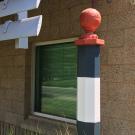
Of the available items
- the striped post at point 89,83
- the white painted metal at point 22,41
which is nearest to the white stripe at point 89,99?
the striped post at point 89,83

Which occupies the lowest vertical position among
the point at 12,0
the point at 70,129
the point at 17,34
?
the point at 70,129

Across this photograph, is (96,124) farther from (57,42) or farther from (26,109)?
(26,109)

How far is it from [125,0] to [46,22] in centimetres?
169

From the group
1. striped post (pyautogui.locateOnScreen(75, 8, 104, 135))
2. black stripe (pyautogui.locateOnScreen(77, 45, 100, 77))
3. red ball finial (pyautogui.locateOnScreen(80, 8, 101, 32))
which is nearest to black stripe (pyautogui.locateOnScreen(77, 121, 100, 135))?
striped post (pyautogui.locateOnScreen(75, 8, 104, 135))

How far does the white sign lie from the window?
155cm

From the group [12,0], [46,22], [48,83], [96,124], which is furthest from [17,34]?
[48,83]

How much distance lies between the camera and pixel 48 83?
5906 millimetres

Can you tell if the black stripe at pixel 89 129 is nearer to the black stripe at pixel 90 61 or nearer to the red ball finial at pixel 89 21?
the black stripe at pixel 90 61

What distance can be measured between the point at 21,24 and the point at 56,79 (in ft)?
7.25

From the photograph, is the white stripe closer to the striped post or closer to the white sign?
the striped post

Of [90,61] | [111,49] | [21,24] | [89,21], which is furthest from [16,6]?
[90,61]

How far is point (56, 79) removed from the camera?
572cm

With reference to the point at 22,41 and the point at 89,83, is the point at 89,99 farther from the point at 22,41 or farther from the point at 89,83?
the point at 22,41

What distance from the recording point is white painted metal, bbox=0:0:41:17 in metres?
3.33
